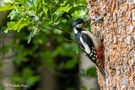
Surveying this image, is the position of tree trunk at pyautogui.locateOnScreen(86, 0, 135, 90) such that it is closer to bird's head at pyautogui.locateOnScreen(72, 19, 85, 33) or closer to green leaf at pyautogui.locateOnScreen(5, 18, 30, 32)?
bird's head at pyautogui.locateOnScreen(72, 19, 85, 33)

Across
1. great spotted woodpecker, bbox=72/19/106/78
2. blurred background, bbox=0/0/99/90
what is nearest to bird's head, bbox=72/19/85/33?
great spotted woodpecker, bbox=72/19/106/78

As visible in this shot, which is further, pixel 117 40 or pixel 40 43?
pixel 40 43

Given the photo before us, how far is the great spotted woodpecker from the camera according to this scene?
15.9 ft

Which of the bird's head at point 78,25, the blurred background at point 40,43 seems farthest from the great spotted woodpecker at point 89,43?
the blurred background at point 40,43

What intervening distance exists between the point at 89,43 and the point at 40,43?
11.6 feet

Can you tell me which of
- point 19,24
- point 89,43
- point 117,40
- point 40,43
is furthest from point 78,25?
point 40,43

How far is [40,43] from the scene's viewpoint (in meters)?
8.52

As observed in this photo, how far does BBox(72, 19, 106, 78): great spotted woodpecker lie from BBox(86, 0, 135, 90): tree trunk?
0.20 ft

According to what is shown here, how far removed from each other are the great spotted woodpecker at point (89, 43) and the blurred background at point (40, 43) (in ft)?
0.69

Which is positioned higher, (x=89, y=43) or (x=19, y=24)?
(x=19, y=24)

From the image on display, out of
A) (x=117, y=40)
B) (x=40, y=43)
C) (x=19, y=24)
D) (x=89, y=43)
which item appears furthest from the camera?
(x=40, y=43)

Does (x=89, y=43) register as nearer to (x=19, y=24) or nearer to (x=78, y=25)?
(x=78, y=25)

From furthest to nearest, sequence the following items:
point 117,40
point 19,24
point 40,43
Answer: point 40,43 → point 19,24 → point 117,40

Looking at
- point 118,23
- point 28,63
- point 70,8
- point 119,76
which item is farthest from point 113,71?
point 28,63
